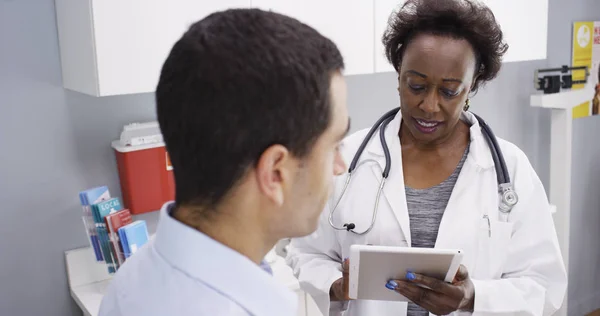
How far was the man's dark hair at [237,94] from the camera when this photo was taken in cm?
57

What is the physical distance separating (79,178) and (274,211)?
4.50 ft

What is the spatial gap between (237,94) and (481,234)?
0.91 meters

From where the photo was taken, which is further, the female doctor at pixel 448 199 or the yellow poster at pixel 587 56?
the yellow poster at pixel 587 56

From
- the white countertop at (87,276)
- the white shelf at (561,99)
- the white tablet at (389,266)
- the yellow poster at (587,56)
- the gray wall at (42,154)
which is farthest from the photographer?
the yellow poster at (587,56)

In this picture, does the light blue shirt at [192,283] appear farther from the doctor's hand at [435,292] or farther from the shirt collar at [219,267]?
the doctor's hand at [435,292]

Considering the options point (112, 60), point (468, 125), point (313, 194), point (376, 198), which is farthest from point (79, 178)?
point (313, 194)

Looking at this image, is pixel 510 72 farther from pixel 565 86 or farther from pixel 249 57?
pixel 249 57

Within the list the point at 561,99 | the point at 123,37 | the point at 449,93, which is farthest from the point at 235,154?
the point at 561,99

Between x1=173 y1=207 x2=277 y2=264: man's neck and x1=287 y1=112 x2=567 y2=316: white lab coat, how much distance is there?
28.9 inches

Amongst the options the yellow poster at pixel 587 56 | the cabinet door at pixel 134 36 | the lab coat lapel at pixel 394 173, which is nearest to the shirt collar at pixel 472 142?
the lab coat lapel at pixel 394 173

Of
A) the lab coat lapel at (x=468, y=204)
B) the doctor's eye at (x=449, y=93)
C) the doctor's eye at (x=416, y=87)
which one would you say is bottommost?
the lab coat lapel at (x=468, y=204)

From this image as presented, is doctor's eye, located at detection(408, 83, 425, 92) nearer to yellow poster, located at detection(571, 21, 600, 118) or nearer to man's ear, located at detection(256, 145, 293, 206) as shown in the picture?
man's ear, located at detection(256, 145, 293, 206)

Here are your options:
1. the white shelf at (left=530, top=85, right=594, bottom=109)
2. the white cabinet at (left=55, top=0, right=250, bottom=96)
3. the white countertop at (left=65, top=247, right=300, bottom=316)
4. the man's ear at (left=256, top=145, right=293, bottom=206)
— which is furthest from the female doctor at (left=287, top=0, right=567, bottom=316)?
the white shelf at (left=530, top=85, right=594, bottom=109)

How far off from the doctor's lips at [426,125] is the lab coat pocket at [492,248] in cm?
24
